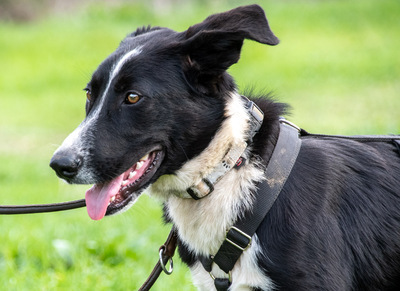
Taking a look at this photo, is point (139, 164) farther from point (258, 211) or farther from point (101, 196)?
point (258, 211)

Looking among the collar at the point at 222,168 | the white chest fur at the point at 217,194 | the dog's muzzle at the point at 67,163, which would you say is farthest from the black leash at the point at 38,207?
the collar at the point at 222,168

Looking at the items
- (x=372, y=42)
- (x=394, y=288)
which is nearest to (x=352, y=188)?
(x=394, y=288)

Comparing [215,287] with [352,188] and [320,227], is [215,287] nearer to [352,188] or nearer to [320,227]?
[320,227]

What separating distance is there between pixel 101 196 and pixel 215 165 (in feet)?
1.71

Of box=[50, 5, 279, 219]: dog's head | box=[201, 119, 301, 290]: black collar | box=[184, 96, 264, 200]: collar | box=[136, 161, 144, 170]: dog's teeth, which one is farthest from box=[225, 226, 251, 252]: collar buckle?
box=[136, 161, 144, 170]: dog's teeth

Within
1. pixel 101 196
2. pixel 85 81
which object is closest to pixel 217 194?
pixel 101 196

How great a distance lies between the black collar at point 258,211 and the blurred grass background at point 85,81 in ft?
4.04

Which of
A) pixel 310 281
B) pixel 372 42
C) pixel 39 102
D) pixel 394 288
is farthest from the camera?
pixel 372 42

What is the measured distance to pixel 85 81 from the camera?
11844mm

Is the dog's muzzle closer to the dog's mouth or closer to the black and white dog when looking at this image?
the black and white dog

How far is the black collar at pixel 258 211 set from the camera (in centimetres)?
237

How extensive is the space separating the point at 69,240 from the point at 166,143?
2.25 meters

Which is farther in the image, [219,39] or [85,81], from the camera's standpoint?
[85,81]

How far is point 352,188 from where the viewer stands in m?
2.50
